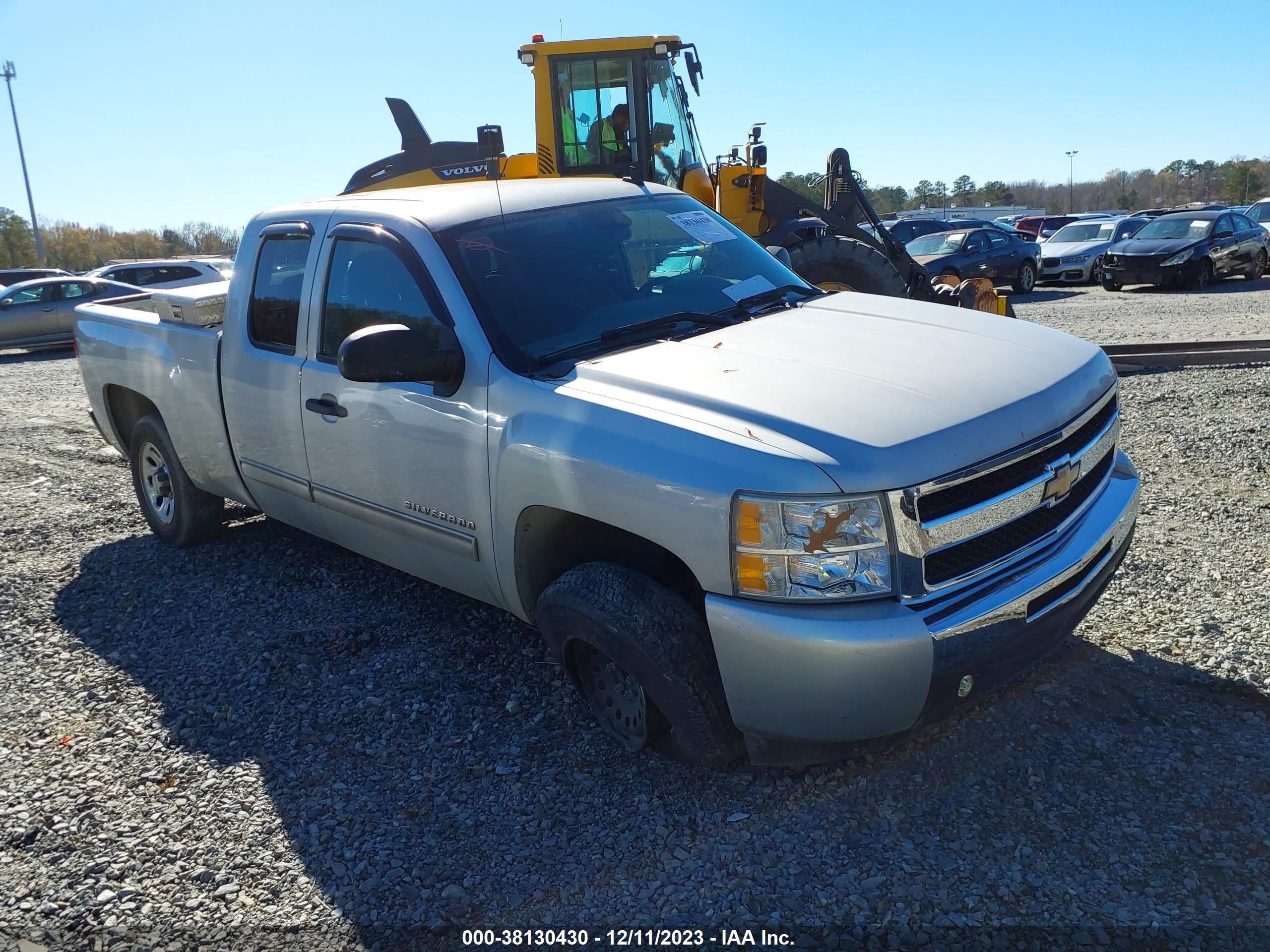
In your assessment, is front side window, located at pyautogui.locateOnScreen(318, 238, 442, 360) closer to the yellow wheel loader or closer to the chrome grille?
the chrome grille

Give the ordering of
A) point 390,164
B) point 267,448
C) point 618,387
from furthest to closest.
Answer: point 390,164
point 267,448
point 618,387

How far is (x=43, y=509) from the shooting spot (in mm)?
6672

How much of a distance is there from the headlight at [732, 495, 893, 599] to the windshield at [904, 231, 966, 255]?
18044 mm

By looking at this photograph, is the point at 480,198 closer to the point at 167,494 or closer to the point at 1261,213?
the point at 167,494

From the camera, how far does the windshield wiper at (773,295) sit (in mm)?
3949

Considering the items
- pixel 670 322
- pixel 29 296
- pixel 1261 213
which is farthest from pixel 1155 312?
pixel 29 296

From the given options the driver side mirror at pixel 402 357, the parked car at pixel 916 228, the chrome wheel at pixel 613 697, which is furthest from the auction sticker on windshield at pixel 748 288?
the parked car at pixel 916 228

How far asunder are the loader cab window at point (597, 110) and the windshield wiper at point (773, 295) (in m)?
5.86

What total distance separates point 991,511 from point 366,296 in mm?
2510

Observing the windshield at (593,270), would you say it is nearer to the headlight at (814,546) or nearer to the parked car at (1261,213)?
the headlight at (814,546)

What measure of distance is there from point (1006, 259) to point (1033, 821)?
60.7 ft

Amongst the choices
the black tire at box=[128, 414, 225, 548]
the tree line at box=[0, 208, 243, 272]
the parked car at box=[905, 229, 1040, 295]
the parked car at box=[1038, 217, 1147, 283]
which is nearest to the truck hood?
the black tire at box=[128, 414, 225, 548]

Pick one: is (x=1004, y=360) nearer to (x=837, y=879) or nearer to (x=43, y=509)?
(x=837, y=879)

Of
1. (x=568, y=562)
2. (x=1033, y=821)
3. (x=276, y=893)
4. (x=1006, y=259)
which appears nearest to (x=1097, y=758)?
(x=1033, y=821)
